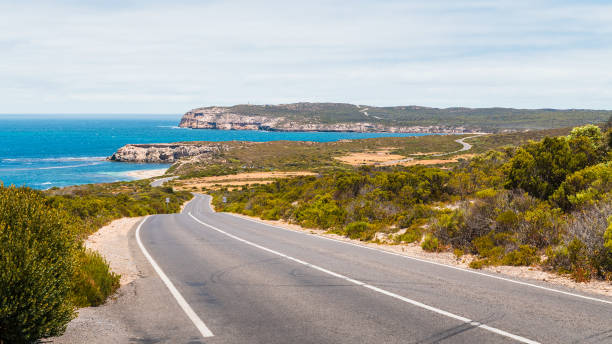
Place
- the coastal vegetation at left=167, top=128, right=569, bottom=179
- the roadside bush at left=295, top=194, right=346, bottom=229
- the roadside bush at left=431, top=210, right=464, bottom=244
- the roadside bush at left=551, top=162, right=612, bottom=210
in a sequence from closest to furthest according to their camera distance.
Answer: the roadside bush at left=551, top=162, right=612, bottom=210
the roadside bush at left=431, top=210, right=464, bottom=244
the roadside bush at left=295, top=194, right=346, bottom=229
the coastal vegetation at left=167, top=128, right=569, bottom=179

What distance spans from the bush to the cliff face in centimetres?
14087

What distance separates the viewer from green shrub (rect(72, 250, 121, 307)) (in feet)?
23.3

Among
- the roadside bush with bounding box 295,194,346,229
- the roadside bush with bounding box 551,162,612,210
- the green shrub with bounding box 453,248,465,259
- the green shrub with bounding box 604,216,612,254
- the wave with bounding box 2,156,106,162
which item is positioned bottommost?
the wave with bounding box 2,156,106,162

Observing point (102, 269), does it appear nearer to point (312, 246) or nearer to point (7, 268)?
point (7, 268)

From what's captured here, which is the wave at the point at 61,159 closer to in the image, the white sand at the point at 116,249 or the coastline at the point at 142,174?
the coastline at the point at 142,174

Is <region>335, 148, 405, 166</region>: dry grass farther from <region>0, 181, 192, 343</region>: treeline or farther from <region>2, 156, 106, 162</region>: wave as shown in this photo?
<region>0, 181, 192, 343</region>: treeline

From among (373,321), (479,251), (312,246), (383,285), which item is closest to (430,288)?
(383,285)

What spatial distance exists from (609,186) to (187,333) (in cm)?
1239

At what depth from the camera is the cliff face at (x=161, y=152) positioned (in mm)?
146375

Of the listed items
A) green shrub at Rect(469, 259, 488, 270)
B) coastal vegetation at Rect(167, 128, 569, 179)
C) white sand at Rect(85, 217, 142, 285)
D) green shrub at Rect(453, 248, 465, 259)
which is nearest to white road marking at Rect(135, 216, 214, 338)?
white sand at Rect(85, 217, 142, 285)

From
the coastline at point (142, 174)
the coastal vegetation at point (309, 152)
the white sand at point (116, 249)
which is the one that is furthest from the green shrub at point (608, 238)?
the coastline at point (142, 174)

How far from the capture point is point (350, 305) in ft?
23.6

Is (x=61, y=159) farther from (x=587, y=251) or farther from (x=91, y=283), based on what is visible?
(x=587, y=251)

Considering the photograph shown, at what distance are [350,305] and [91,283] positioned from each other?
479 centimetres
